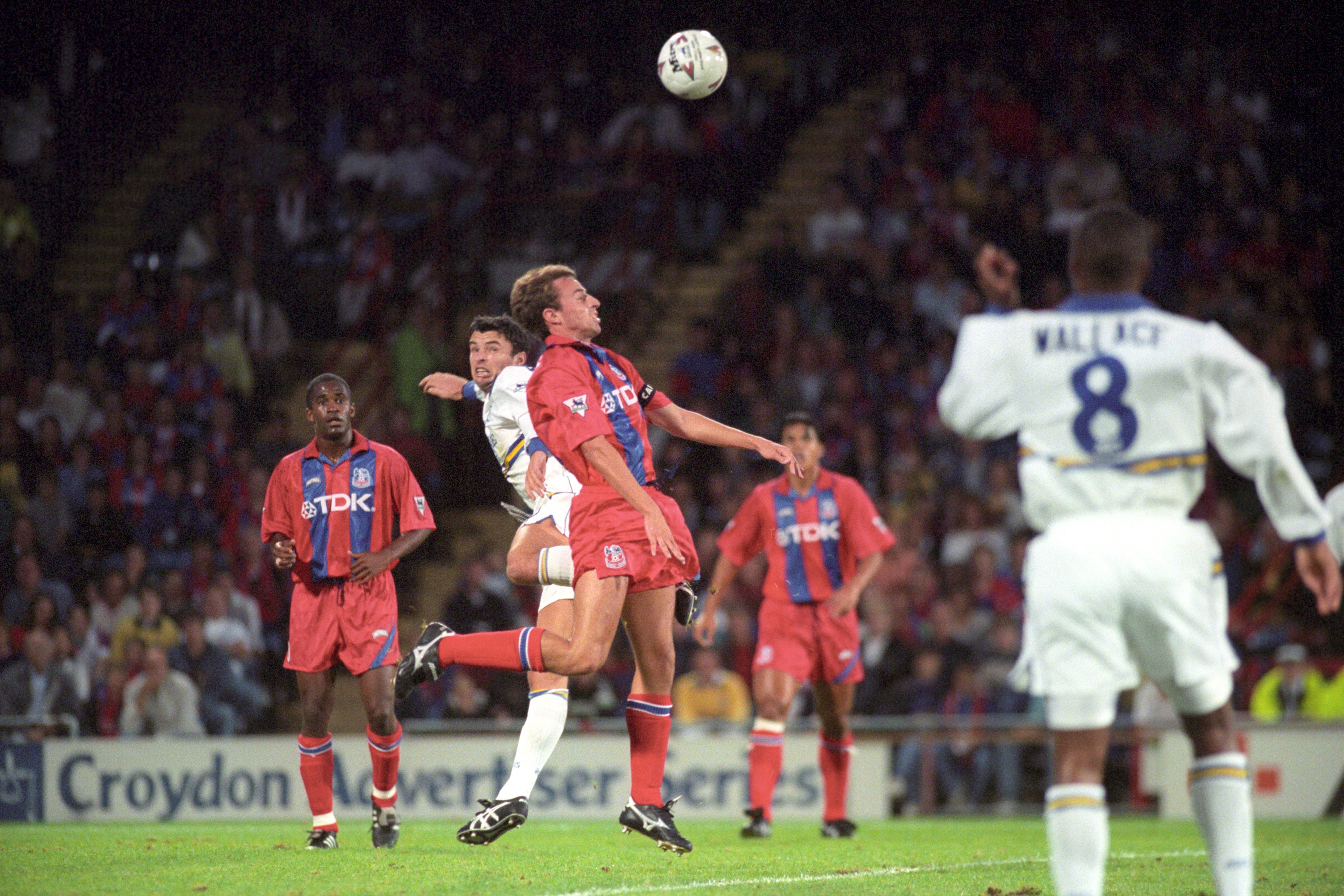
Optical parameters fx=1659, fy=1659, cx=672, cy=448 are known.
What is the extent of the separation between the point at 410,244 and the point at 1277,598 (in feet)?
34.1

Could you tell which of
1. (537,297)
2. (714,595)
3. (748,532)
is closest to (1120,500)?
(537,297)

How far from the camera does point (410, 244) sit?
19656mm

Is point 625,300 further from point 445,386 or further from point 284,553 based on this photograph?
point 284,553

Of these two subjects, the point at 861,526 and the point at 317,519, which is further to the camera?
the point at 861,526

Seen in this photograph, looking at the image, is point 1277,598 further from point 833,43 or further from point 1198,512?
point 833,43

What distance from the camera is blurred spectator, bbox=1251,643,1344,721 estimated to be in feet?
48.9

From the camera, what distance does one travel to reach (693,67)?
35.3ft

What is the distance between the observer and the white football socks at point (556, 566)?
25.5ft

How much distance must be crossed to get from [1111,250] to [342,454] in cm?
501

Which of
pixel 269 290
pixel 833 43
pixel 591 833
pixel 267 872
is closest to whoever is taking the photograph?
pixel 267 872

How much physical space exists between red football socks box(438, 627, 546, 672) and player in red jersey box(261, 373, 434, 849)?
1.04 metres

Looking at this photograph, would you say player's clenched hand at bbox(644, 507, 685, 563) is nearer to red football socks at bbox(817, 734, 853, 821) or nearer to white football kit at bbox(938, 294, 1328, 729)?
white football kit at bbox(938, 294, 1328, 729)

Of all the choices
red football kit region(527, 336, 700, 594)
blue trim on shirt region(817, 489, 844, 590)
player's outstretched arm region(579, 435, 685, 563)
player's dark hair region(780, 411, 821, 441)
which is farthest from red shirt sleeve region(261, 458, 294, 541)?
blue trim on shirt region(817, 489, 844, 590)

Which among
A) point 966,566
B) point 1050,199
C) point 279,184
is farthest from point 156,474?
point 1050,199
